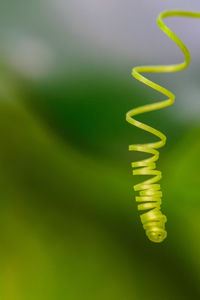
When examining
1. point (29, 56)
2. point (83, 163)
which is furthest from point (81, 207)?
point (29, 56)

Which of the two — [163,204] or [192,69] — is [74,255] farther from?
[192,69]

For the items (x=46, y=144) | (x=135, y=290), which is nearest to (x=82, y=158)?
(x=46, y=144)

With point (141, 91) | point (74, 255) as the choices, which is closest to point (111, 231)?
point (74, 255)

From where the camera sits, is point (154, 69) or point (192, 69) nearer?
point (154, 69)

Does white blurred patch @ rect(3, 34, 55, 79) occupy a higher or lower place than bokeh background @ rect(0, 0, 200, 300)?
higher

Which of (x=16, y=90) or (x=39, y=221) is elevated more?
(x=16, y=90)

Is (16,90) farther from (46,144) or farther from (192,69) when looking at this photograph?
(192,69)

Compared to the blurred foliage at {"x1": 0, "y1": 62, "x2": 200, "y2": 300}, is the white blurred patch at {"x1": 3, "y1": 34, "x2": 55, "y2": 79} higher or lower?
higher
